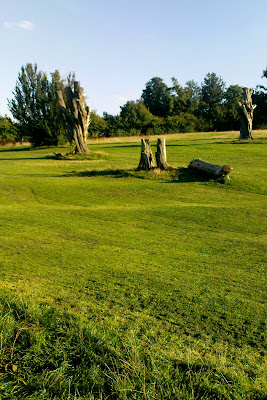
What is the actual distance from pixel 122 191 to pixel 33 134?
32.0m

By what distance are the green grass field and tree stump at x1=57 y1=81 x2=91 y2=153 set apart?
17.6m

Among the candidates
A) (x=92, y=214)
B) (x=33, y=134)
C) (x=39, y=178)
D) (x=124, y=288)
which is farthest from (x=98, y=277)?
(x=33, y=134)

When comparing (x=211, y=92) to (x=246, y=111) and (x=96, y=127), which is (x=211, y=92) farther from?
(x=246, y=111)

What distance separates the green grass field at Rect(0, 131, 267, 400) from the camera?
3309mm

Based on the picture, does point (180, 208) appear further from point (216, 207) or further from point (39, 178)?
point (39, 178)

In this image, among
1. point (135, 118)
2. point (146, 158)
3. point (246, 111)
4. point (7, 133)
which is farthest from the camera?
point (135, 118)

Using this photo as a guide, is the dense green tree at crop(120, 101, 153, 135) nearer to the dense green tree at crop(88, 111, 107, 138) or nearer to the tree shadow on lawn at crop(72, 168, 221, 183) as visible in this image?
the dense green tree at crop(88, 111, 107, 138)

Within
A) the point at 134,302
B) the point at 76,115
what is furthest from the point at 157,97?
the point at 134,302

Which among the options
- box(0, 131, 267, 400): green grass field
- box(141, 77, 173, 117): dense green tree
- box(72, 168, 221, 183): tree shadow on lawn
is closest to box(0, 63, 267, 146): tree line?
box(141, 77, 173, 117): dense green tree

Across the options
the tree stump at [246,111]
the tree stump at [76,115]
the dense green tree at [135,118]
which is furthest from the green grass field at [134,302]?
the dense green tree at [135,118]

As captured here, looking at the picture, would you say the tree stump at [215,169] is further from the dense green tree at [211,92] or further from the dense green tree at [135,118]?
the dense green tree at [211,92]

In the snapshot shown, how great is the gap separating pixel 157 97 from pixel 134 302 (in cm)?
9026

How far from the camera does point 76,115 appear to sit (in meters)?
27.9

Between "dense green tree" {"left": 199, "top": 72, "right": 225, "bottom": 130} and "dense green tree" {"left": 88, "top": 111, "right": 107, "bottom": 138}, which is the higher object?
"dense green tree" {"left": 199, "top": 72, "right": 225, "bottom": 130}
